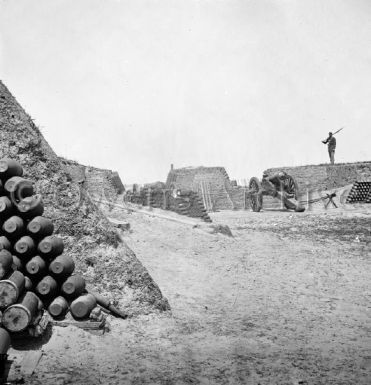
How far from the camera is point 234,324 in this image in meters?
4.80


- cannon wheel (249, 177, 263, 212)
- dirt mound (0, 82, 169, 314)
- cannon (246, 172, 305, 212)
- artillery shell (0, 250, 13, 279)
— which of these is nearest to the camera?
artillery shell (0, 250, 13, 279)

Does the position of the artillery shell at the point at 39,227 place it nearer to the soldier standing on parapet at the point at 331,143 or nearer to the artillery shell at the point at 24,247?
the artillery shell at the point at 24,247

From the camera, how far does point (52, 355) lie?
3498 mm

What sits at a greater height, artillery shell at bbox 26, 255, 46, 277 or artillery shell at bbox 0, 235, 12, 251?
artillery shell at bbox 0, 235, 12, 251

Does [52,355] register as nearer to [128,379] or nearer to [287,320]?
[128,379]

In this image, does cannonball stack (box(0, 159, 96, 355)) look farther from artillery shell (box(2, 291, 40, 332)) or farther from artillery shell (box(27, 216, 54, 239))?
artillery shell (box(2, 291, 40, 332))

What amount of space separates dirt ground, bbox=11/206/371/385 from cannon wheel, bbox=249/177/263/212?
8.25m

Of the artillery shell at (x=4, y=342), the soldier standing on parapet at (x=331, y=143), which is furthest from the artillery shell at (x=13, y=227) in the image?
the soldier standing on parapet at (x=331, y=143)

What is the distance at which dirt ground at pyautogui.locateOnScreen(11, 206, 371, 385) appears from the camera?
11.2ft

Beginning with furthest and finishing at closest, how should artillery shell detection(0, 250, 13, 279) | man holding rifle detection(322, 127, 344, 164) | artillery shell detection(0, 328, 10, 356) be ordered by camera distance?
man holding rifle detection(322, 127, 344, 164)
artillery shell detection(0, 250, 13, 279)
artillery shell detection(0, 328, 10, 356)

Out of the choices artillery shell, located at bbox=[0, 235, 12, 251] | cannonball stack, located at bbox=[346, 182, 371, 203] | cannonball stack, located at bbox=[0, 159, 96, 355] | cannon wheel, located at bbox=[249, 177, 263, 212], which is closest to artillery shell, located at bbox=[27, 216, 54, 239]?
cannonball stack, located at bbox=[0, 159, 96, 355]

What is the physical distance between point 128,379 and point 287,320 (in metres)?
2.57

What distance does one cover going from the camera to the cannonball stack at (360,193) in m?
18.8

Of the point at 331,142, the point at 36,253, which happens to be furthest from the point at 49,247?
the point at 331,142
